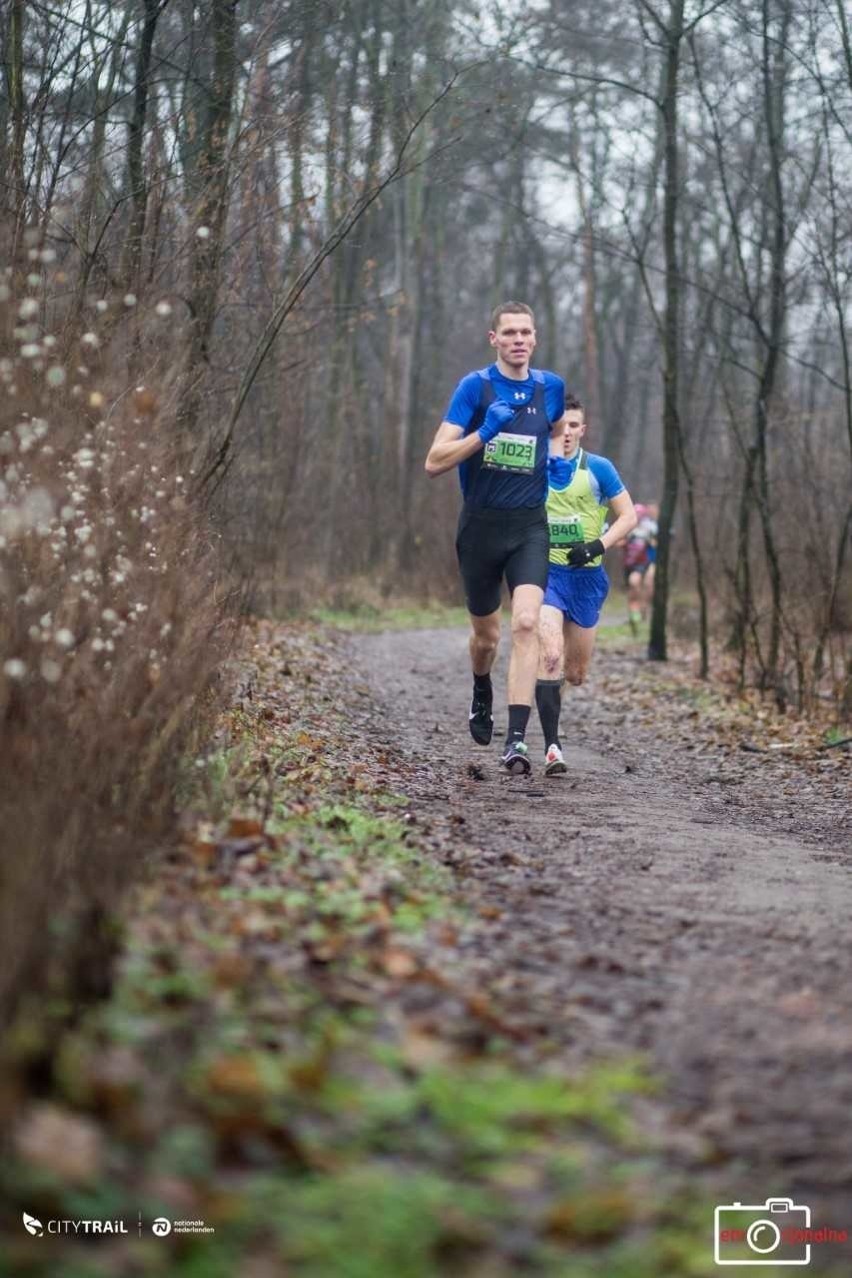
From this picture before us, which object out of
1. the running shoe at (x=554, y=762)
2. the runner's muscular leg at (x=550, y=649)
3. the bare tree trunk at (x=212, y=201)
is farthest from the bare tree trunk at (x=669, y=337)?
the running shoe at (x=554, y=762)

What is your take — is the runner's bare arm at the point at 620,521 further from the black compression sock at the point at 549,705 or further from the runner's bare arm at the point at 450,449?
the runner's bare arm at the point at 450,449

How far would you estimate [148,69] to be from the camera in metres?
10.0

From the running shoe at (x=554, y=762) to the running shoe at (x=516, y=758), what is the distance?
172mm

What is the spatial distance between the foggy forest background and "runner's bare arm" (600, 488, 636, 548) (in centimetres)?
242

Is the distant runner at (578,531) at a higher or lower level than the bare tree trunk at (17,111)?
lower

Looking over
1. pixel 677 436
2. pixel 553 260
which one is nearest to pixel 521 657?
pixel 677 436

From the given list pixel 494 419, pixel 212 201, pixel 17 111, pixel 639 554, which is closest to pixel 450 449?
pixel 494 419

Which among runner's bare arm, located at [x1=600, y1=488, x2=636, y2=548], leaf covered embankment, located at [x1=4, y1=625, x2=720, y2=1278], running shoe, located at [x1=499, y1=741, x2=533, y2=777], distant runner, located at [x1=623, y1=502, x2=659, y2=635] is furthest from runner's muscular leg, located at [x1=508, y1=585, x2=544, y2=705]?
distant runner, located at [x1=623, y1=502, x2=659, y2=635]

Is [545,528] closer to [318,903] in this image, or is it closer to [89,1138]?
[318,903]

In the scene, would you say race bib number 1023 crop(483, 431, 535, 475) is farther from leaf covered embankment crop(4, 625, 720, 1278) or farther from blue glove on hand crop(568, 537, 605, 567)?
leaf covered embankment crop(4, 625, 720, 1278)

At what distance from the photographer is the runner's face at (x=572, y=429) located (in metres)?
9.45

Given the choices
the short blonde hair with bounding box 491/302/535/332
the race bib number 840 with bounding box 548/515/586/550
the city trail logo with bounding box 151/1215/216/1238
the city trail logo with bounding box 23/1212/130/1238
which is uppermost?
the short blonde hair with bounding box 491/302/535/332

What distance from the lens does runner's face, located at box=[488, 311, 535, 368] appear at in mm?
A: 8320

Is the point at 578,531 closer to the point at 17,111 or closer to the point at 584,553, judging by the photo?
the point at 584,553
